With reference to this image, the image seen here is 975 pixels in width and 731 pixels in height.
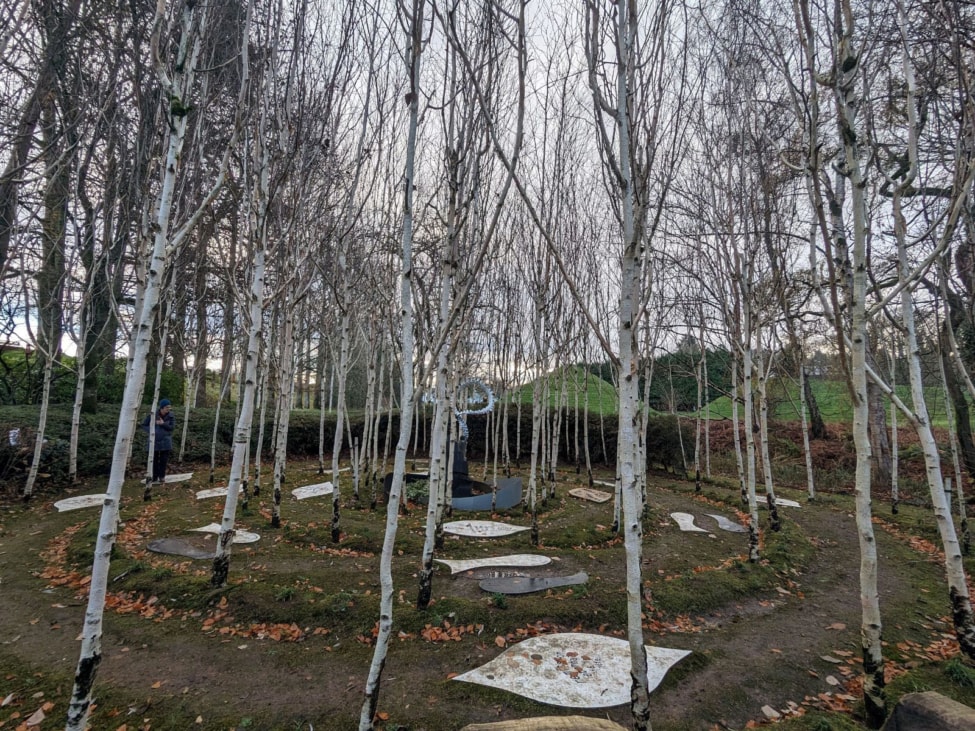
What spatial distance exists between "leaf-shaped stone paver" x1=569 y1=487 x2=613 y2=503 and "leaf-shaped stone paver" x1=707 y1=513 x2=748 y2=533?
1983 mm

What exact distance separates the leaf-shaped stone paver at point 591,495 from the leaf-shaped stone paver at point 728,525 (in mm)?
1983

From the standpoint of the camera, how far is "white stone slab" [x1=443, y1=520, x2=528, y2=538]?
23.1 feet

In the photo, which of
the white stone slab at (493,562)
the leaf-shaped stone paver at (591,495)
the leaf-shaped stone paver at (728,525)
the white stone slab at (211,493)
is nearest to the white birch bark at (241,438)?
the white stone slab at (493,562)

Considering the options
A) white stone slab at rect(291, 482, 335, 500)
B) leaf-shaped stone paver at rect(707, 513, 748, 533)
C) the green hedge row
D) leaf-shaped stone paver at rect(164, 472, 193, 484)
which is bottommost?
leaf-shaped stone paver at rect(707, 513, 748, 533)

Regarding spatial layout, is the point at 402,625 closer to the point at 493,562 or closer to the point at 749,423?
the point at 493,562

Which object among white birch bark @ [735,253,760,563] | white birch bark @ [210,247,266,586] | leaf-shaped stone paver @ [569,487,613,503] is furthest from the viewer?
leaf-shaped stone paver @ [569,487,613,503]

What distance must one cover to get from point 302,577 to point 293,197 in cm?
449

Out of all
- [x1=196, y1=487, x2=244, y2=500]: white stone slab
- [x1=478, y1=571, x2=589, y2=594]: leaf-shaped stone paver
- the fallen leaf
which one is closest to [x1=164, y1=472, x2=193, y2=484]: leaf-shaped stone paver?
[x1=196, y1=487, x2=244, y2=500]: white stone slab

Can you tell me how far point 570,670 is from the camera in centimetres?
354

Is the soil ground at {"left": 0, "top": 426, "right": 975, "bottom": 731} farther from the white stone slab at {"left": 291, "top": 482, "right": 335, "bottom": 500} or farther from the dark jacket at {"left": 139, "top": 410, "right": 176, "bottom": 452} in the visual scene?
the dark jacket at {"left": 139, "top": 410, "right": 176, "bottom": 452}

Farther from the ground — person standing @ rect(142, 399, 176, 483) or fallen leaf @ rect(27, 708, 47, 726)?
person standing @ rect(142, 399, 176, 483)

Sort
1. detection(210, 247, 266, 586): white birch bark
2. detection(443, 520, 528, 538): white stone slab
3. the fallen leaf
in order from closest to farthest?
the fallen leaf, detection(210, 247, 266, 586): white birch bark, detection(443, 520, 528, 538): white stone slab

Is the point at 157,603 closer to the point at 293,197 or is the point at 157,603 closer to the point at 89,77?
the point at 293,197

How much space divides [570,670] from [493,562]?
2.31 m
